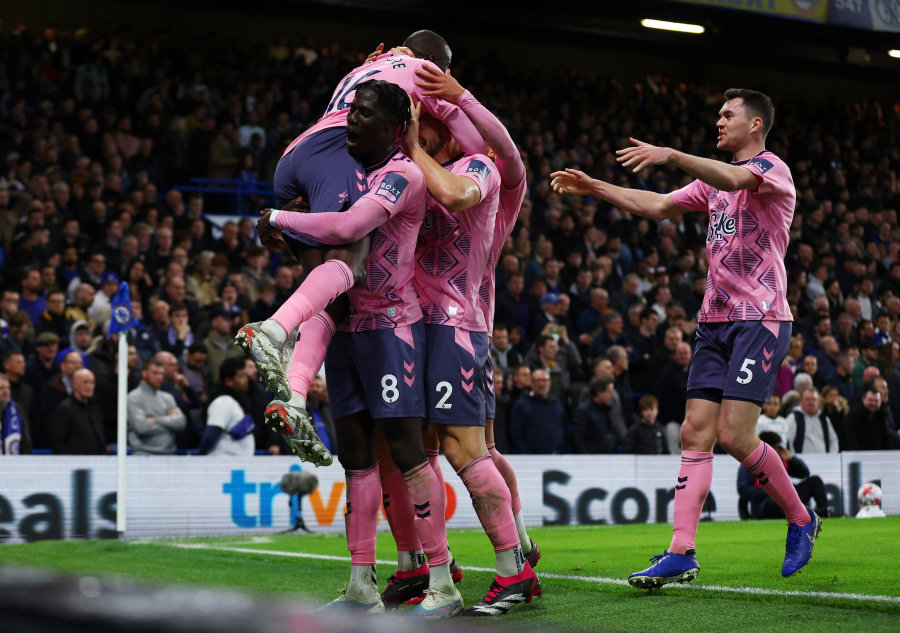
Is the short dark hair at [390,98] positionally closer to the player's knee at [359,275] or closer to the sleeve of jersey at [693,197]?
the player's knee at [359,275]

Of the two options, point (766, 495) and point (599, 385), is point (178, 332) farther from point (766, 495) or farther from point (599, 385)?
point (766, 495)

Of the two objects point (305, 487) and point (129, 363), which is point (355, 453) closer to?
point (305, 487)

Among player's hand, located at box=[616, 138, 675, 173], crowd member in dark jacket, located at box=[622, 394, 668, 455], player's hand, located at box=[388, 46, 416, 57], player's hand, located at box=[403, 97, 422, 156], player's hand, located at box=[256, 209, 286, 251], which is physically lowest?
crowd member in dark jacket, located at box=[622, 394, 668, 455]

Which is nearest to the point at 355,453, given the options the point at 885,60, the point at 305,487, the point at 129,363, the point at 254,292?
the point at 305,487

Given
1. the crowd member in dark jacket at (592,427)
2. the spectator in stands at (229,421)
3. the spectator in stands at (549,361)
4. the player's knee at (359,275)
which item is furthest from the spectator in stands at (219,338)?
the player's knee at (359,275)

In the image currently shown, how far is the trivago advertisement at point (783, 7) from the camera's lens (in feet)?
63.3

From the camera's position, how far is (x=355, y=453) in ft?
15.9

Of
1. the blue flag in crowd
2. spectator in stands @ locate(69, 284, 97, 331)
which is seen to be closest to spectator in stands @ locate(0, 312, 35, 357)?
spectator in stands @ locate(69, 284, 97, 331)

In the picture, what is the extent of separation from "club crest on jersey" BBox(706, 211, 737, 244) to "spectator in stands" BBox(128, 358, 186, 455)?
257 inches

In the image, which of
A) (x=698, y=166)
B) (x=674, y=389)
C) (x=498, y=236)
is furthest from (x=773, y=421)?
(x=698, y=166)

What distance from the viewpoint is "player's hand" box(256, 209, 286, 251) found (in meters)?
4.81

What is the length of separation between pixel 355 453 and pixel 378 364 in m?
0.45

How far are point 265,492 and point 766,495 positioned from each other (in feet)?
17.9

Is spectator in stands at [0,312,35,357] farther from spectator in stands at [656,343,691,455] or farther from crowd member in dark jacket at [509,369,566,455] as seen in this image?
spectator in stands at [656,343,691,455]
